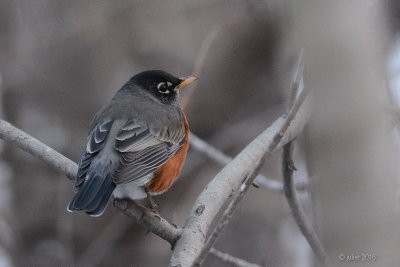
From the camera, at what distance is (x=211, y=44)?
5.77 m

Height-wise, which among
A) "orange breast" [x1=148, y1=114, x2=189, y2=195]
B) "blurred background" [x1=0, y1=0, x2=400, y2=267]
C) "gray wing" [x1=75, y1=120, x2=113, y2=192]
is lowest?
"blurred background" [x1=0, y1=0, x2=400, y2=267]

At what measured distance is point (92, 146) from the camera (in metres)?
3.40

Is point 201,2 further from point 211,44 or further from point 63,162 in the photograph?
point 63,162

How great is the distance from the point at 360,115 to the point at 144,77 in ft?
10.2

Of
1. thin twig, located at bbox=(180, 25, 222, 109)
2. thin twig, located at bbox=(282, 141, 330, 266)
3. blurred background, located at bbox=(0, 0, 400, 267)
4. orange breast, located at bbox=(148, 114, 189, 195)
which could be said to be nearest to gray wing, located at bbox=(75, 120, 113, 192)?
orange breast, located at bbox=(148, 114, 189, 195)

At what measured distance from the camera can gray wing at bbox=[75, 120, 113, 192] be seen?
309 cm

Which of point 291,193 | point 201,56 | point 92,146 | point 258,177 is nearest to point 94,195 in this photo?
point 92,146

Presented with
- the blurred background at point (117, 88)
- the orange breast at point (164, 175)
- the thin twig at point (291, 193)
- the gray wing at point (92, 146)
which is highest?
the thin twig at point (291, 193)

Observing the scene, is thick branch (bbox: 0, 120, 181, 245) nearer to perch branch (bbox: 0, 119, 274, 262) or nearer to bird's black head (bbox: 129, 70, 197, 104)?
perch branch (bbox: 0, 119, 274, 262)

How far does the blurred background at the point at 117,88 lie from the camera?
546 cm

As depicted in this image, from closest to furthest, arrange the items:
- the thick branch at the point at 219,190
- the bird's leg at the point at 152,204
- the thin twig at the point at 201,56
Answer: the thick branch at the point at 219,190 → the bird's leg at the point at 152,204 → the thin twig at the point at 201,56

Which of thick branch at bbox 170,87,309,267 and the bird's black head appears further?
the bird's black head

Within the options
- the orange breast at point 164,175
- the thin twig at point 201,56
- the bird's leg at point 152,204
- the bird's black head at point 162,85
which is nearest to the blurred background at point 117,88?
the thin twig at point 201,56

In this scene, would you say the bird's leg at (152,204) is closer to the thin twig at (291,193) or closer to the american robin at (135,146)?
the american robin at (135,146)
